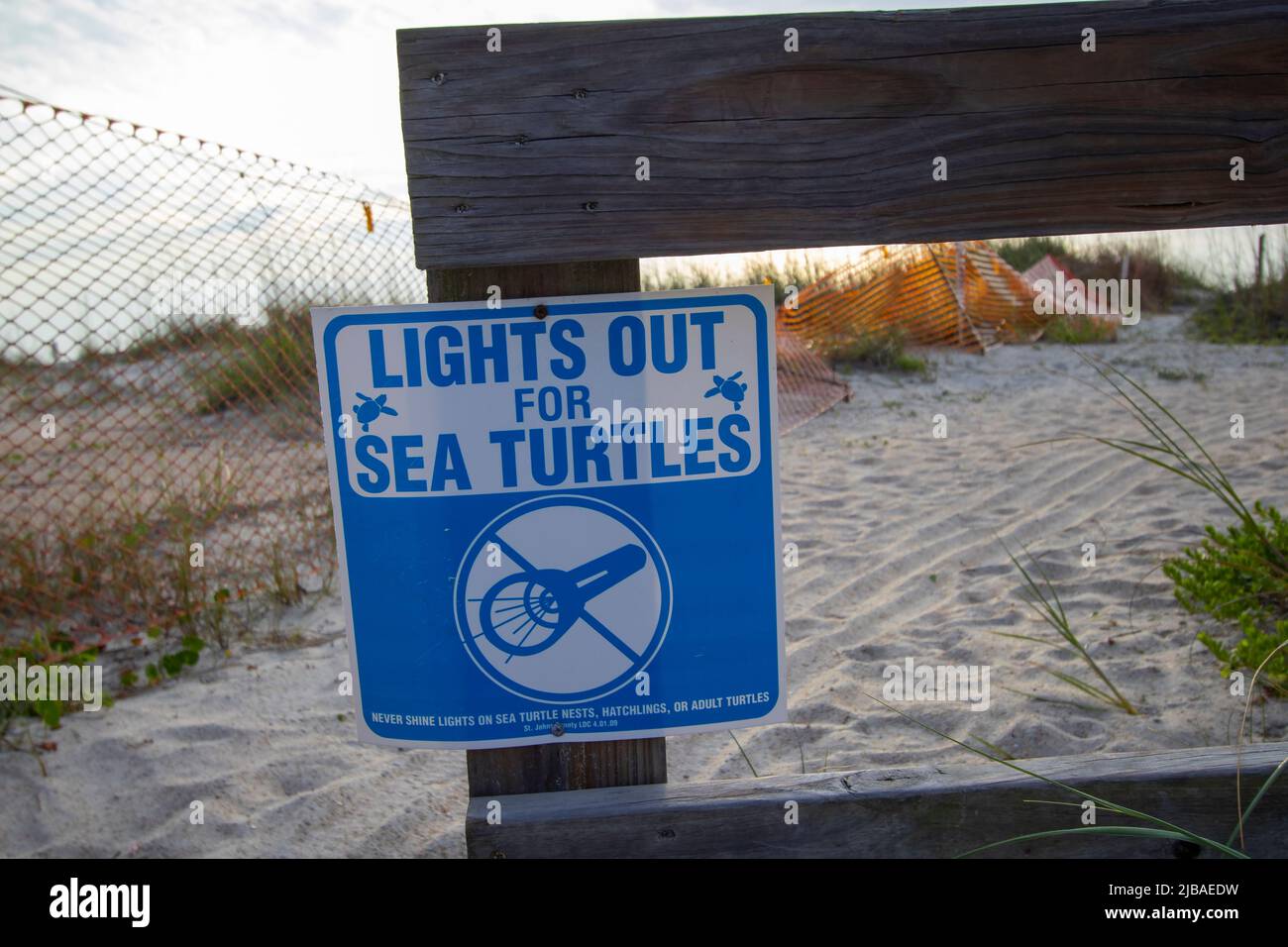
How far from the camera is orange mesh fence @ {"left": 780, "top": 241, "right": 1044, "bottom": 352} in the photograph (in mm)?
9641

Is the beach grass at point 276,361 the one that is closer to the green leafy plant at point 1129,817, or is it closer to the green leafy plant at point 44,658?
the green leafy plant at point 44,658

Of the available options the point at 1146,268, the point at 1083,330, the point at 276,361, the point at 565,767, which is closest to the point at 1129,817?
the point at 565,767

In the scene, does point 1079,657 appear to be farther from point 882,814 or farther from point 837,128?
point 837,128

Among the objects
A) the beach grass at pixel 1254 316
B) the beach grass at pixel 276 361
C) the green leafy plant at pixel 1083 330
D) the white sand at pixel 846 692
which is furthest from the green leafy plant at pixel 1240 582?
the beach grass at pixel 1254 316

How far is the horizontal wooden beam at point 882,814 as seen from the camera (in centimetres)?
161

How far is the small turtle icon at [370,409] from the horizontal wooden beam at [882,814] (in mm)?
712

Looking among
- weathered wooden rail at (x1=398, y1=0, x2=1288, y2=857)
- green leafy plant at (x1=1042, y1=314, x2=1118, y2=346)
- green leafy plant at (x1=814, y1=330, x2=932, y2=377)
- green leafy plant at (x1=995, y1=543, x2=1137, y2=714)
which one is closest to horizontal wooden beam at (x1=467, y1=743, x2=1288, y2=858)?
green leafy plant at (x1=995, y1=543, x2=1137, y2=714)

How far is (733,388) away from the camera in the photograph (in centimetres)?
164

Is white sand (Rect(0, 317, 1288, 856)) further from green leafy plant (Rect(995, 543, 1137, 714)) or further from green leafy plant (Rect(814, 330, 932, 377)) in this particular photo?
green leafy plant (Rect(814, 330, 932, 377))

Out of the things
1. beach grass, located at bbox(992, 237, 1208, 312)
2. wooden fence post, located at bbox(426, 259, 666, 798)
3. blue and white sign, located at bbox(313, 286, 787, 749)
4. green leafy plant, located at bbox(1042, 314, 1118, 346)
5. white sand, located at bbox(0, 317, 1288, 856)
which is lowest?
white sand, located at bbox(0, 317, 1288, 856)

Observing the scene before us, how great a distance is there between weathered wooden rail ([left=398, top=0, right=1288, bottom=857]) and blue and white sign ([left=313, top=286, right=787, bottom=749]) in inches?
7.2

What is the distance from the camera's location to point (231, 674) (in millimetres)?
3521
